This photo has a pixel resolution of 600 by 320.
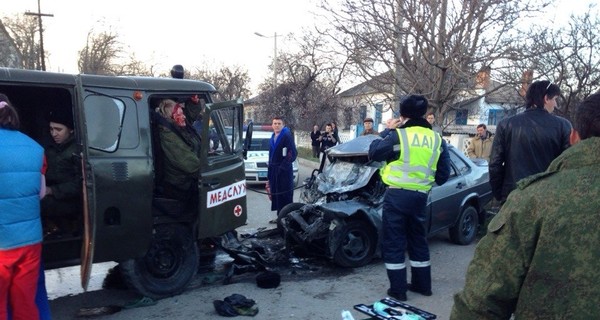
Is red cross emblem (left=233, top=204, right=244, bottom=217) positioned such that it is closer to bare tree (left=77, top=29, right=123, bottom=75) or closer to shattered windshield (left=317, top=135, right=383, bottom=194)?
shattered windshield (left=317, top=135, right=383, bottom=194)

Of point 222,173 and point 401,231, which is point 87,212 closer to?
point 222,173

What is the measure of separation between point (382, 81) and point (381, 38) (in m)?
1.88

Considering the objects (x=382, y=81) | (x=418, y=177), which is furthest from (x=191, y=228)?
(x=382, y=81)

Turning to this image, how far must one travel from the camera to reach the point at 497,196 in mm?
5211

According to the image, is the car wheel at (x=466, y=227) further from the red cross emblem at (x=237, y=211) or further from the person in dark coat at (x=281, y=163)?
the red cross emblem at (x=237, y=211)

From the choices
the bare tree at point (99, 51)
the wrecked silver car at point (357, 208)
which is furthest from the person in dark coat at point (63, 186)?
the bare tree at point (99, 51)

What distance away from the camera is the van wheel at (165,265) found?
504 cm

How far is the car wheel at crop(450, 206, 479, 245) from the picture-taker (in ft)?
23.7

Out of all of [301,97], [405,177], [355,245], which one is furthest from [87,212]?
[301,97]

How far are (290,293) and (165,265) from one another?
133cm

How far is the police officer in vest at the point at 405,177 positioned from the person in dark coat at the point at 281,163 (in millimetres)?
3533

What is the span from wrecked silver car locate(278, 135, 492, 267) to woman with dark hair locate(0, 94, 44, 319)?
10.5 ft

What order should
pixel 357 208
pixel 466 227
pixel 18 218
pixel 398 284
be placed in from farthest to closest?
1. pixel 466 227
2. pixel 357 208
3. pixel 398 284
4. pixel 18 218

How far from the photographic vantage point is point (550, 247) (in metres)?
1.59
